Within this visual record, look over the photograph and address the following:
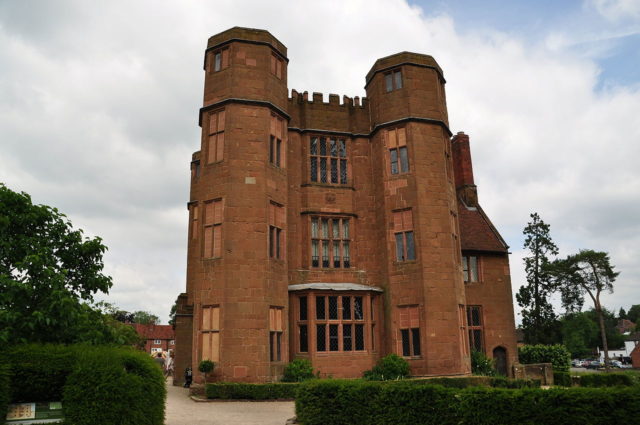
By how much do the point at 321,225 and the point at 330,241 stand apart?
886mm

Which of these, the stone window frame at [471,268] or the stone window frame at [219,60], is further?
the stone window frame at [471,268]

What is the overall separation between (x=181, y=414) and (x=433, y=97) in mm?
18227

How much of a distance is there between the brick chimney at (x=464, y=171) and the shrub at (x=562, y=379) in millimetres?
10847

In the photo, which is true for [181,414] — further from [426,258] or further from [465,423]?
[426,258]

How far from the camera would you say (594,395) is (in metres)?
8.80

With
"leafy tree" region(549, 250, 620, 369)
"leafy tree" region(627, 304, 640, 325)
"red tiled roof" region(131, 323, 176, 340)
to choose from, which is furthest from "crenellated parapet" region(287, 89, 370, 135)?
"leafy tree" region(627, 304, 640, 325)

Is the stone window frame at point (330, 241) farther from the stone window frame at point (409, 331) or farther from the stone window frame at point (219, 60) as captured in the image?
the stone window frame at point (219, 60)

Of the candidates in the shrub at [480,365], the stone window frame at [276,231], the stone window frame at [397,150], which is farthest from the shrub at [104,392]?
the shrub at [480,365]

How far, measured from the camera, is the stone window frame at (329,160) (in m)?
25.4

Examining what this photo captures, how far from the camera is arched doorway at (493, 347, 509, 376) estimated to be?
28031mm

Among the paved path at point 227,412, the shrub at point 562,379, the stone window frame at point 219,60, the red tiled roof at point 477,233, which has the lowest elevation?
the shrub at point 562,379

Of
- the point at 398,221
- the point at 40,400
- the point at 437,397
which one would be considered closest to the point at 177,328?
the point at 398,221

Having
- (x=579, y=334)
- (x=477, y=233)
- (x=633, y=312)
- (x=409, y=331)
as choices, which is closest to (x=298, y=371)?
(x=409, y=331)

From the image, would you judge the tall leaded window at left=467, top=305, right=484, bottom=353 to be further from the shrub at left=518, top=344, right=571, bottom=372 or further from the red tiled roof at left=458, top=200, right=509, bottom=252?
the shrub at left=518, top=344, right=571, bottom=372
